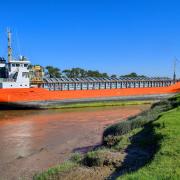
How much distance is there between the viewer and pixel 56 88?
35938 mm

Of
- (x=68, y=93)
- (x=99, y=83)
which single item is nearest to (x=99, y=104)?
(x=68, y=93)

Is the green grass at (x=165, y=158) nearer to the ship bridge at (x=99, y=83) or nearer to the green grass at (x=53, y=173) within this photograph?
the green grass at (x=53, y=173)

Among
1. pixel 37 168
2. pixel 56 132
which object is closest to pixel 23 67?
pixel 56 132

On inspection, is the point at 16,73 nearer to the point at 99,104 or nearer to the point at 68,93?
the point at 68,93

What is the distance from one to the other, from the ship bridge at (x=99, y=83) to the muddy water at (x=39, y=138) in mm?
8075

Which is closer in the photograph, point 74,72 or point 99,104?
point 99,104

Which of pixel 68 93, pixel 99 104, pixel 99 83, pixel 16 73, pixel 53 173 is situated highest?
pixel 16 73

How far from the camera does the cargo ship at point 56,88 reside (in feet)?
100

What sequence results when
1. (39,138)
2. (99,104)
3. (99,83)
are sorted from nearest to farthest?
(39,138) < (99,104) < (99,83)

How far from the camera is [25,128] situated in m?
19.9

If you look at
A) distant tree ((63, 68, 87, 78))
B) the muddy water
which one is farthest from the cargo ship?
distant tree ((63, 68, 87, 78))

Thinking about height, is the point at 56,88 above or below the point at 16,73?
below

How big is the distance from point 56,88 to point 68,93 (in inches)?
103

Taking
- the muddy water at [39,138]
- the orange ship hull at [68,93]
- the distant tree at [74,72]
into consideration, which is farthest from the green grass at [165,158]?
A: the distant tree at [74,72]
